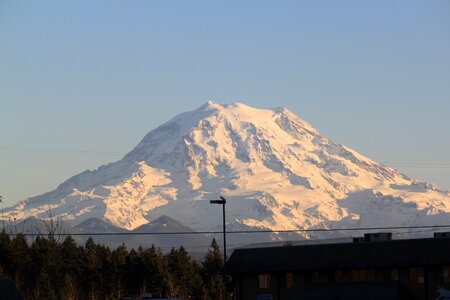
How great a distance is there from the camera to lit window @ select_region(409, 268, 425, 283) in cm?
10538

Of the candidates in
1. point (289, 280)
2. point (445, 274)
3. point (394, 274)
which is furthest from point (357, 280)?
point (445, 274)

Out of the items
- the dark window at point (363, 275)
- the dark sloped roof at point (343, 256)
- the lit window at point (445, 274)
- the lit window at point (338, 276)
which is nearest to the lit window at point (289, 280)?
the dark sloped roof at point (343, 256)

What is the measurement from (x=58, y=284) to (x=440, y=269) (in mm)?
103223

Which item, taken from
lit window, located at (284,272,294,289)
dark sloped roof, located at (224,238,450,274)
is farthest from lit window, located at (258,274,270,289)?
lit window, located at (284,272,294,289)

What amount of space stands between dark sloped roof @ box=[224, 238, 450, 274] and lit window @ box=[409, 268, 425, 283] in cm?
114

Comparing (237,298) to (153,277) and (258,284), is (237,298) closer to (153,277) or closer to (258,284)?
(258,284)

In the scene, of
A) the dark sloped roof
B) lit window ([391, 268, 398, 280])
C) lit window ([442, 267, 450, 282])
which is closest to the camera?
lit window ([442, 267, 450, 282])

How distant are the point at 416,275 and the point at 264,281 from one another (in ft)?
45.9

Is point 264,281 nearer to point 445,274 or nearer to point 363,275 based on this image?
A: point 363,275

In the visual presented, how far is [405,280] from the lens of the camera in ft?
350

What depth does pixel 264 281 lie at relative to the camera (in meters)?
113

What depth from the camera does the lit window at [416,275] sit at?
105375 mm

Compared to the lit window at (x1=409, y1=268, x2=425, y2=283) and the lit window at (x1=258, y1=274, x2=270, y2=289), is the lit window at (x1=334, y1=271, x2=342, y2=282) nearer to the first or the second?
the lit window at (x1=258, y1=274, x2=270, y2=289)

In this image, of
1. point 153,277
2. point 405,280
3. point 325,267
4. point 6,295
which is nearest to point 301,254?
point 325,267
